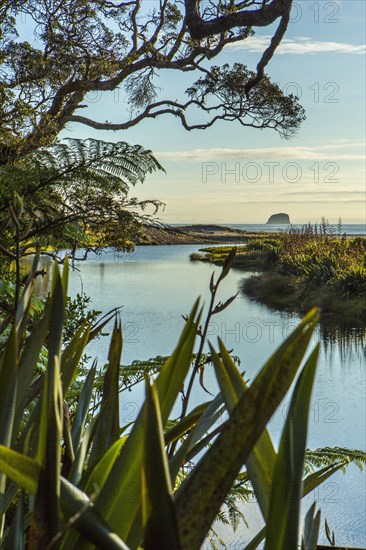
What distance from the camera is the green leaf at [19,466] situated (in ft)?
1.31

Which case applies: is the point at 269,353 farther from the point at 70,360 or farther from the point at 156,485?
the point at 156,485

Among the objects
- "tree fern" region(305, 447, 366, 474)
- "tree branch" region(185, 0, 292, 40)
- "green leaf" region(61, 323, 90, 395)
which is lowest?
"tree fern" region(305, 447, 366, 474)

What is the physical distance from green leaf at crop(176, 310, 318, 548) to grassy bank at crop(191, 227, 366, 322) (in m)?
7.46

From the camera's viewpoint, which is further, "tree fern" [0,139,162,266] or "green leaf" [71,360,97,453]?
"tree fern" [0,139,162,266]

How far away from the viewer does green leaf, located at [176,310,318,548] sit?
41cm

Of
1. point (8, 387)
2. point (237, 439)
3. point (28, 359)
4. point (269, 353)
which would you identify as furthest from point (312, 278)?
point (237, 439)

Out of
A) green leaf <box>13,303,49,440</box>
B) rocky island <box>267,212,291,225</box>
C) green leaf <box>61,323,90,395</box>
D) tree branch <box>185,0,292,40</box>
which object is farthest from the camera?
rocky island <box>267,212,291,225</box>

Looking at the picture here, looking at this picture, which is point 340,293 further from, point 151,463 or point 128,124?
point 151,463

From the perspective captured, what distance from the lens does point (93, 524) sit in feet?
1.30

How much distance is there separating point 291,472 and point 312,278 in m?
10.3

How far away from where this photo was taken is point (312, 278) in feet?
34.8

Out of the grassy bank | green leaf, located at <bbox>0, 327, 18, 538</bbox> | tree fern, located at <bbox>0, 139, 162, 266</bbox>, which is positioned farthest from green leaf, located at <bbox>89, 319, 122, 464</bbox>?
the grassy bank

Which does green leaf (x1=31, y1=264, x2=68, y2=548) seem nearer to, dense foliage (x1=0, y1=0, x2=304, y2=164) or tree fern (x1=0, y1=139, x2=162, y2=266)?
tree fern (x1=0, y1=139, x2=162, y2=266)

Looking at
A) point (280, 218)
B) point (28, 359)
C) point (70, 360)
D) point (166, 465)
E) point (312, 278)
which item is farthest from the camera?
point (280, 218)
